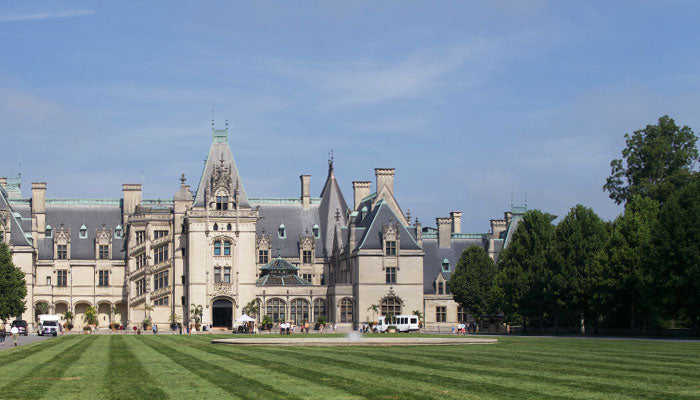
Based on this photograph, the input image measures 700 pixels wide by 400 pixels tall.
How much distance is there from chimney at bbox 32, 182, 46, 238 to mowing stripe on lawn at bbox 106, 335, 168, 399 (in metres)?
79.3

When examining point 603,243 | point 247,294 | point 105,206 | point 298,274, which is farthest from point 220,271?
point 603,243

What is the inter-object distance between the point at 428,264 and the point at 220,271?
77.5 ft

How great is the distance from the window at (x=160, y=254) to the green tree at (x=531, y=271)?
39.7m

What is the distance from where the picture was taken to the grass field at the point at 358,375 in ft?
81.3

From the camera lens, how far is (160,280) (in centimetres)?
10619

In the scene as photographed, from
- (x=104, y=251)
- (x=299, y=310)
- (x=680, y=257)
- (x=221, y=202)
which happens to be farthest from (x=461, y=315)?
(x=680, y=257)

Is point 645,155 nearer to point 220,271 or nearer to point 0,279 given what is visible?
point 220,271

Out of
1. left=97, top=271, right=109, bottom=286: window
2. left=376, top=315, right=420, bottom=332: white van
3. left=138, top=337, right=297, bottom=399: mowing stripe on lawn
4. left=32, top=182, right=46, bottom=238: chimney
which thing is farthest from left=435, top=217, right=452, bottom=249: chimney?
left=138, top=337, right=297, bottom=399: mowing stripe on lawn

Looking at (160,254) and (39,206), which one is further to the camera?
(39,206)

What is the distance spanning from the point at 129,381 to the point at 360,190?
292ft

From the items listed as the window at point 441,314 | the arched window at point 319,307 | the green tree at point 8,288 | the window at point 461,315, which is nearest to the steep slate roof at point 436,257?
A: the window at point 441,314

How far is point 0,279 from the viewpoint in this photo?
283ft

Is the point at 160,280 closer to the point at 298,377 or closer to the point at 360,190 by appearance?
the point at 360,190

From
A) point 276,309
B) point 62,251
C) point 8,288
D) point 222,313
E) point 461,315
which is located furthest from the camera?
point 62,251
